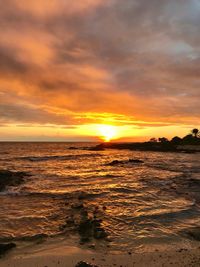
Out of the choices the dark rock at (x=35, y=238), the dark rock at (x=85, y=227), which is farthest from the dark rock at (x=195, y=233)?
the dark rock at (x=35, y=238)

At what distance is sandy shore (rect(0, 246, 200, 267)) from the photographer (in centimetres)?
805

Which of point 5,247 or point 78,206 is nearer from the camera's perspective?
point 5,247

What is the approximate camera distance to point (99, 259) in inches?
333

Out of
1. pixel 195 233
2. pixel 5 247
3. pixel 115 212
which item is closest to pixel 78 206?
pixel 115 212

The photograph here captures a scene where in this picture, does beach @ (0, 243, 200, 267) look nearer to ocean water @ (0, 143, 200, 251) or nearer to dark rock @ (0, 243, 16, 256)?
dark rock @ (0, 243, 16, 256)

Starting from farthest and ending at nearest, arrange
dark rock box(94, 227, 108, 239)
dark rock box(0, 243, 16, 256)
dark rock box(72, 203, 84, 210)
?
dark rock box(72, 203, 84, 210), dark rock box(94, 227, 108, 239), dark rock box(0, 243, 16, 256)

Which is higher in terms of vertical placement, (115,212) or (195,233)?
(195,233)

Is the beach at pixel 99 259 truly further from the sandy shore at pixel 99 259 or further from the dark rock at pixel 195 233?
the dark rock at pixel 195 233

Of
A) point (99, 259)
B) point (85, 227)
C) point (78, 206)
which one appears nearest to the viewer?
point (99, 259)

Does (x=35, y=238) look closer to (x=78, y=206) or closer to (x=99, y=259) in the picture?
(x=99, y=259)

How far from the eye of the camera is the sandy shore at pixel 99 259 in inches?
317

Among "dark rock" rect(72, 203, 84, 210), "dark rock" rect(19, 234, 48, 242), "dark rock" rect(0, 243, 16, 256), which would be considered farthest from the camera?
"dark rock" rect(72, 203, 84, 210)

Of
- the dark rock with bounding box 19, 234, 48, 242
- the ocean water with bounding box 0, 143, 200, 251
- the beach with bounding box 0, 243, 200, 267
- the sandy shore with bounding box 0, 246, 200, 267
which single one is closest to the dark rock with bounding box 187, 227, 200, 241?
the ocean water with bounding box 0, 143, 200, 251

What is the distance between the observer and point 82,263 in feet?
24.7
